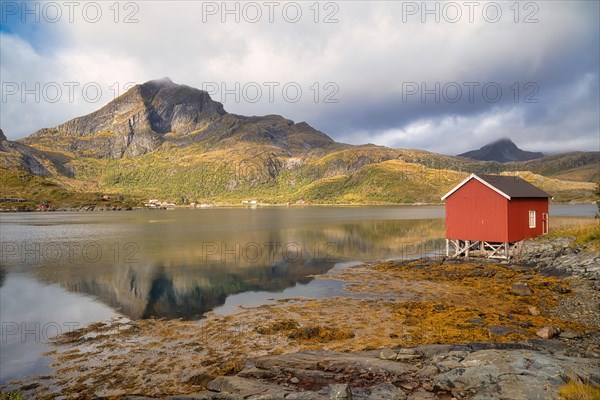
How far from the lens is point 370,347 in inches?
632

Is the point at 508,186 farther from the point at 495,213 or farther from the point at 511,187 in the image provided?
the point at 495,213

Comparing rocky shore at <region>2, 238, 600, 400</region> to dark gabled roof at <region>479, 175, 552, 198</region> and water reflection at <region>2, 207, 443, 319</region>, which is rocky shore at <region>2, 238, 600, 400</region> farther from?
dark gabled roof at <region>479, 175, 552, 198</region>

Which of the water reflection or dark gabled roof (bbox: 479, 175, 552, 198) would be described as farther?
dark gabled roof (bbox: 479, 175, 552, 198)

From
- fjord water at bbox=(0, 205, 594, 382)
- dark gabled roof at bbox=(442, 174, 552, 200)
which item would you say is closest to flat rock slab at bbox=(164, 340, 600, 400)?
fjord water at bbox=(0, 205, 594, 382)

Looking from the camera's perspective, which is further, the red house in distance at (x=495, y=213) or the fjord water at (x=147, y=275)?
the red house in distance at (x=495, y=213)

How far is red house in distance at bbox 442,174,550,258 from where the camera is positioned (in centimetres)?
3466

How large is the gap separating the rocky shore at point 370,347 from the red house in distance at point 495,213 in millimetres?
6856

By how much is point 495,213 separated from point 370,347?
24913 millimetres

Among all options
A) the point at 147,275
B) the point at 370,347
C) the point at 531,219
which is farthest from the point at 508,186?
the point at 147,275

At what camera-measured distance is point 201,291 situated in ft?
94.3

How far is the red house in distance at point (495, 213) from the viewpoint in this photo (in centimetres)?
3466

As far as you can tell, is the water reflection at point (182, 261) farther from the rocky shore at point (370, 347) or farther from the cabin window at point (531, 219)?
the cabin window at point (531, 219)

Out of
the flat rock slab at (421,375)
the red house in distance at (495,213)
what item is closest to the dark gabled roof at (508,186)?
the red house in distance at (495,213)

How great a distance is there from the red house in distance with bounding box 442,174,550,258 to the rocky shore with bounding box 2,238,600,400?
6.86 meters
